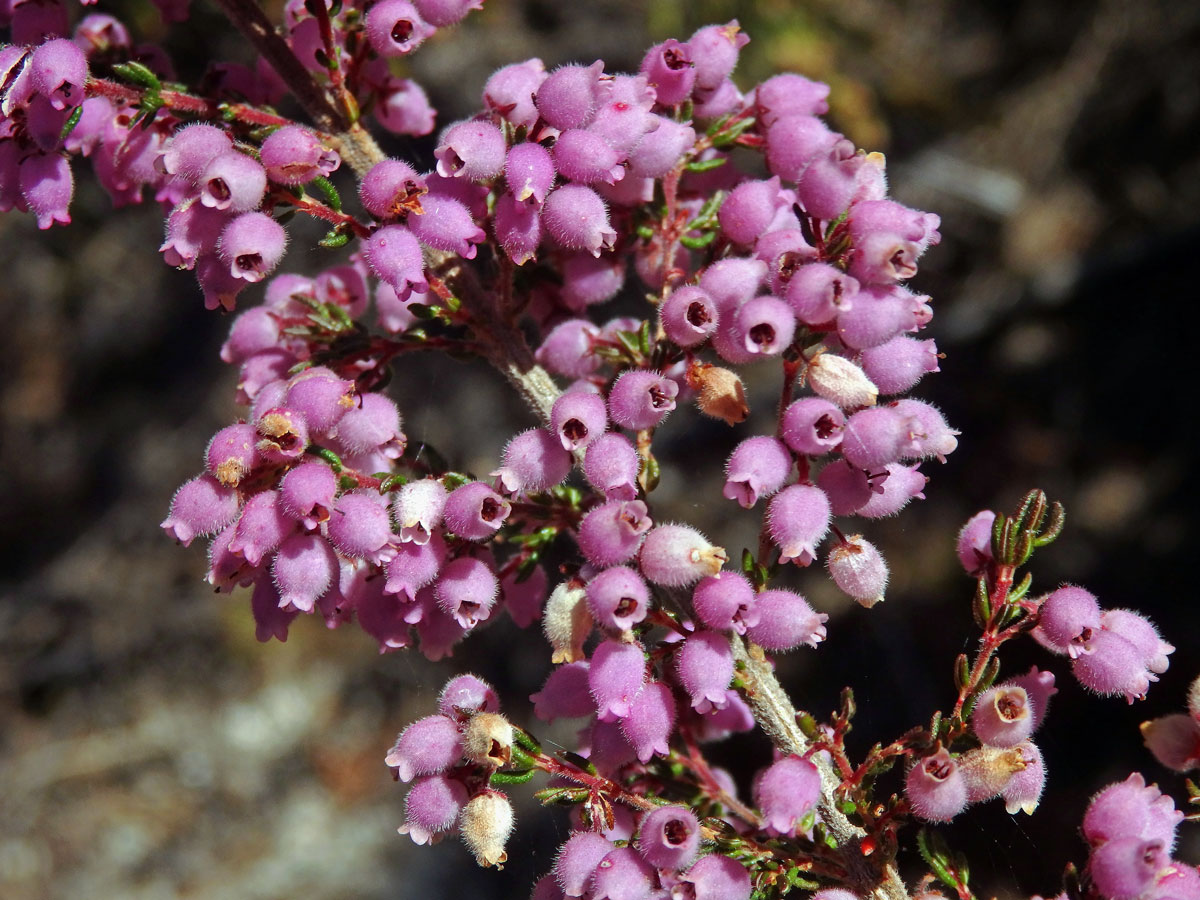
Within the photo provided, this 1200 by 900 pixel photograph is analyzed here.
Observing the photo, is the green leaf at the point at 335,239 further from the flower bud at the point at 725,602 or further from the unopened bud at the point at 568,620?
the flower bud at the point at 725,602

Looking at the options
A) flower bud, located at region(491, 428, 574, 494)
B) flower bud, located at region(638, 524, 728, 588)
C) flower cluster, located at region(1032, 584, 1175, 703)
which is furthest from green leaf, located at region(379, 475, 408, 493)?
flower cluster, located at region(1032, 584, 1175, 703)

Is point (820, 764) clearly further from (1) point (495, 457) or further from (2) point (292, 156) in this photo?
(1) point (495, 457)

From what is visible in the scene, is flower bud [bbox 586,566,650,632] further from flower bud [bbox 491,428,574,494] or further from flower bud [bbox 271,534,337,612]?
flower bud [bbox 271,534,337,612]

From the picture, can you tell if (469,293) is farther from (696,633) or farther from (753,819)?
(753,819)

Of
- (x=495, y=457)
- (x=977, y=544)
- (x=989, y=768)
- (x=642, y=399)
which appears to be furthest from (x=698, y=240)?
(x=495, y=457)

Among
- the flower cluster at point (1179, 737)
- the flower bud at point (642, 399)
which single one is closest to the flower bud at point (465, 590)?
the flower bud at point (642, 399)
